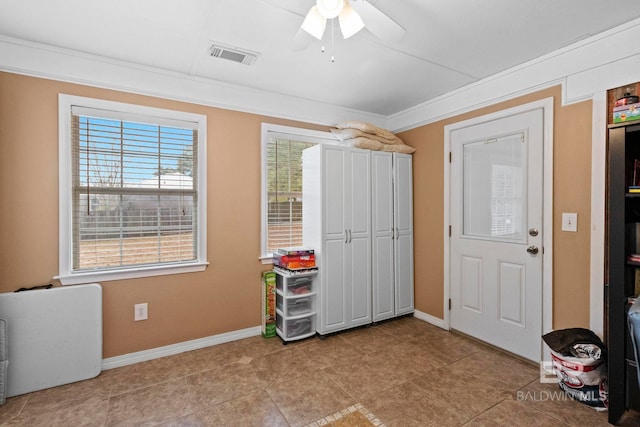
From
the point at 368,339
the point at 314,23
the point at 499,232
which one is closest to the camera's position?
the point at 314,23

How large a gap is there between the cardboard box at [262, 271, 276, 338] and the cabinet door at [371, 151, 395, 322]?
3.45 feet

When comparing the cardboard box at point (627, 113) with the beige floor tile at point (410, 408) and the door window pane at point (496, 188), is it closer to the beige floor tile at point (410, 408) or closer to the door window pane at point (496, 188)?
the door window pane at point (496, 188)

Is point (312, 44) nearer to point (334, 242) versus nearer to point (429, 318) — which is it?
point (334, 242)

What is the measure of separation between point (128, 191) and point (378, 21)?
89.6 inches

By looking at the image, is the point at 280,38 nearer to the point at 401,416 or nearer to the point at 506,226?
the point at 506,226

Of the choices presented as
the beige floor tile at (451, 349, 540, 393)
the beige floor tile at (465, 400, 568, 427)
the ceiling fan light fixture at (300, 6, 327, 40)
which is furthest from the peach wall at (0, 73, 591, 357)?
the ceiling fan light fixture at (300, 6, 327, 40)

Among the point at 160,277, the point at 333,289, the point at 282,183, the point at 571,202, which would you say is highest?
the point at 282,183

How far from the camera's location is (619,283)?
187cm

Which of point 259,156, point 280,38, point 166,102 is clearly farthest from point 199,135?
point 280,38

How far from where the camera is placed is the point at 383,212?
3.50 meters

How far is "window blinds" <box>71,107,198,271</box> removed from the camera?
98.9 inches

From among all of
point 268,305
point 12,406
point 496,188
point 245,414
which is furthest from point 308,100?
point 12,406

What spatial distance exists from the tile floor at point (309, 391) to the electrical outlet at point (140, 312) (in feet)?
1.22

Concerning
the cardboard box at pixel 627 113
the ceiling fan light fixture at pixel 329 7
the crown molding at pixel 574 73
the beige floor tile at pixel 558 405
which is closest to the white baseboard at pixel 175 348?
the beige floor tile at pixel 558 405
